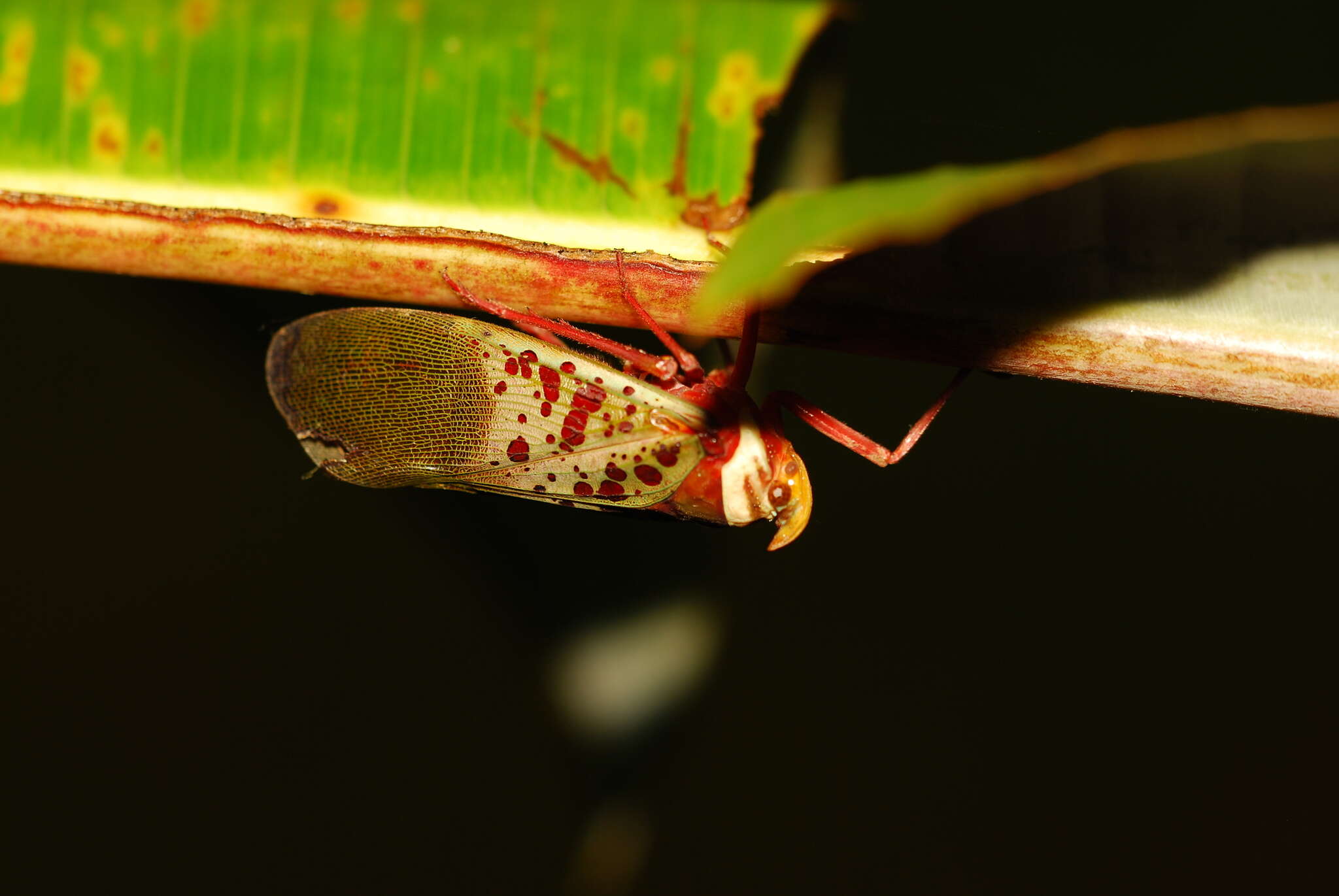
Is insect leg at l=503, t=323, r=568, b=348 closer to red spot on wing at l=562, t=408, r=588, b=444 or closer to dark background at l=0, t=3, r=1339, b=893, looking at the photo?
red spot on wing at l=562, t=408, r=588, b=444

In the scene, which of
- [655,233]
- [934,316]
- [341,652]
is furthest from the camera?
[341,652]

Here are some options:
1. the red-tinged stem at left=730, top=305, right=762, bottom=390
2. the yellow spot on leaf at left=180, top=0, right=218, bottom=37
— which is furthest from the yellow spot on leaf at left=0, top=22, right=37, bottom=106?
the red-tinged stem at left=730, top=305, right=762, bottom=390

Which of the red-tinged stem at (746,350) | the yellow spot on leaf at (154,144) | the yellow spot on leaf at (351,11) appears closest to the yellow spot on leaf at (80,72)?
the yellow spot on leaf at (154,144)

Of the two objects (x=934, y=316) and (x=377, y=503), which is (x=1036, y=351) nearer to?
(x=934, y=316)

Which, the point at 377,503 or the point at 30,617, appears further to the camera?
the point at 30,617

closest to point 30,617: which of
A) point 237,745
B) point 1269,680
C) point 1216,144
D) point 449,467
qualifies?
point 237,745

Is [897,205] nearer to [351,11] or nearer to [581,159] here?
[581,159]
